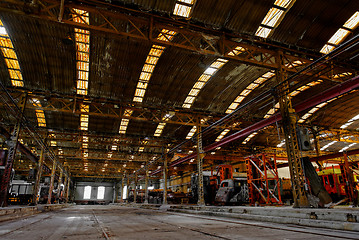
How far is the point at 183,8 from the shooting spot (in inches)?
479

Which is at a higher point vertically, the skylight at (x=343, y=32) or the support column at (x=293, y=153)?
the skylight at (x=343, y=32)

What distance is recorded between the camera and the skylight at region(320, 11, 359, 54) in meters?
14.2

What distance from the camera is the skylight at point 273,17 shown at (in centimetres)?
1280

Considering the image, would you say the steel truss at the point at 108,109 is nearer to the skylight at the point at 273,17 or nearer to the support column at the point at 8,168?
the support column at the point at 8,168

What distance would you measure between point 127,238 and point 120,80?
15.2 metres

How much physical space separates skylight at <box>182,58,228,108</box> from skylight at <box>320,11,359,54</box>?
22.6 ft

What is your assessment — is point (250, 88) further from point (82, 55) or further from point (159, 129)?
point (82, 55)

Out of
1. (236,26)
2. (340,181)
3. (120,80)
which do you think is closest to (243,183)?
(340,181)

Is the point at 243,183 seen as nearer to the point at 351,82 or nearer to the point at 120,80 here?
the point at 351,82

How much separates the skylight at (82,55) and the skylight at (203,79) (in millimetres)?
8676

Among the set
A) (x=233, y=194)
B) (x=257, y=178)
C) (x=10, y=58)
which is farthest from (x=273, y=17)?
(x=10, y=58)

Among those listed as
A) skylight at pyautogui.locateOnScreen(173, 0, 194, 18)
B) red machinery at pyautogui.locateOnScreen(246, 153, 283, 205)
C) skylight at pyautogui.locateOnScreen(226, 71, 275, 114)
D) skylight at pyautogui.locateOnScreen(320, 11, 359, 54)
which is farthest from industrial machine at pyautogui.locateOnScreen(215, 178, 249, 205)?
skylight at pyautogui.locateOnScreen(173, 0, 194, 18)

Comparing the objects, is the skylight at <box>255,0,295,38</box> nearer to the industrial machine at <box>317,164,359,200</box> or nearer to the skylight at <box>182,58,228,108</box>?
the skylight at <box>182,58,228,108</box>

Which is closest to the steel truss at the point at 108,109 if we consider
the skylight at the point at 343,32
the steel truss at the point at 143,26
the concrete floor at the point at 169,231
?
the steel truss at the point at 143,26
